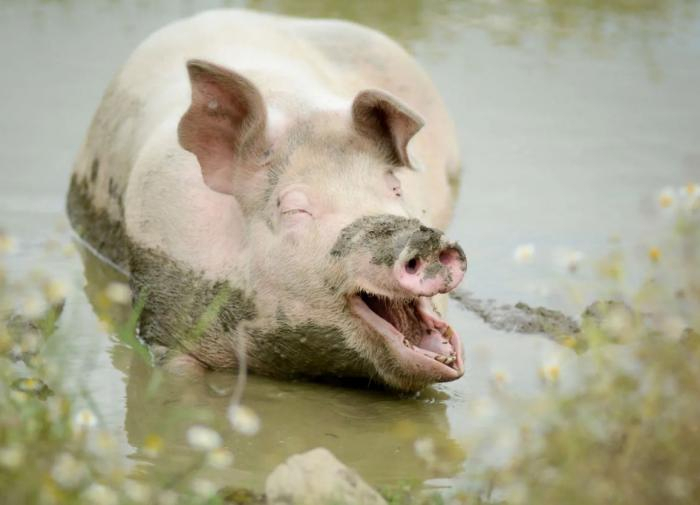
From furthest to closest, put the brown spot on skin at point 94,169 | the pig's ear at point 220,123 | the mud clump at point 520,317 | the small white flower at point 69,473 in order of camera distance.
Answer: the brown spot on skin at point 94,169
the mud clump at point 520,317
the pig's ear at point 220,123
the small white flower at point 69,473

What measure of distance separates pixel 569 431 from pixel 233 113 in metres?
2.78

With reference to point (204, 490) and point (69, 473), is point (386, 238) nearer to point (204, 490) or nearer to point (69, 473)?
point (204, 490)

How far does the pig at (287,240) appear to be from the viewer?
5.79 m

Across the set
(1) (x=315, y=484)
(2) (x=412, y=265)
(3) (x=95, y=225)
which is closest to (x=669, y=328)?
(1) (x=315, y=484)

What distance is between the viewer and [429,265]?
5512 mm

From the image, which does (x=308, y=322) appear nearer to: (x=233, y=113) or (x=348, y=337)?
(x=348, y=337)

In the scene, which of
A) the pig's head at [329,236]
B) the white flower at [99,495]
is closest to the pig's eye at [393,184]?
the pig's head at [329,236]

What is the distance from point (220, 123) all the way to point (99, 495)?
9.20ft

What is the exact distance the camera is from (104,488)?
12.5 ft

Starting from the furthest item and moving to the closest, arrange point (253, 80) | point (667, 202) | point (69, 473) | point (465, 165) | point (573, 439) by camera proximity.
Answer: point (465, 165), point (253, 80), point (667, 202), point (573, 439), point (69, 473)

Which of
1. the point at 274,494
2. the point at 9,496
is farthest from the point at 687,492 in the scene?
the point at 9,496

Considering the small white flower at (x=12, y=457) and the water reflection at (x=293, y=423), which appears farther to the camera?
the water reflection at (x=293, y=423)

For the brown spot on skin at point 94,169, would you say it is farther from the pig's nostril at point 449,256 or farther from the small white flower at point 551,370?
the small white flower at point 551,370

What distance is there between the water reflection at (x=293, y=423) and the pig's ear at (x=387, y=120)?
1037 mm
